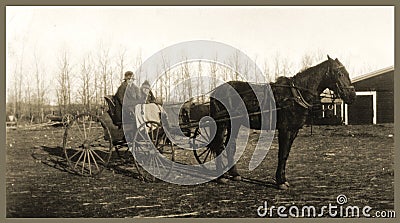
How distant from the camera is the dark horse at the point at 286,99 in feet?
19.6

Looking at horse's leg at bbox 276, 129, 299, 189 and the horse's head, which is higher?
the horse's head

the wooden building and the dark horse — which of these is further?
the wooden building

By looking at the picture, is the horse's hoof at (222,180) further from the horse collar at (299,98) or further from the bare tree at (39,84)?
the bare tree at (39,84)

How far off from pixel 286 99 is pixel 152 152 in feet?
4.91

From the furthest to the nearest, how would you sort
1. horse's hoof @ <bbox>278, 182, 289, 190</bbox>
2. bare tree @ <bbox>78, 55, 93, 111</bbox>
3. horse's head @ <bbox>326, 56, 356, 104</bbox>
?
bare tree @ <bbox>78, 55, 93, 111</bbox>
horse's hoof @ <bbox>278, 182, 289, 190</bbox>
horse's head @ <bbox>326, 56, 356, 104</bbox>

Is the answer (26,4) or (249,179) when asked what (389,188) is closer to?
(249,179)

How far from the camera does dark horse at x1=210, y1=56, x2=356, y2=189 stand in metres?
5.99

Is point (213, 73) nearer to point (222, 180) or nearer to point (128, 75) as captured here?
point (128, 75)

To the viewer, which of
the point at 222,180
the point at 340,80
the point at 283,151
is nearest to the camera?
the point at 340,80

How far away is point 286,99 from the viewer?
6.04 metres

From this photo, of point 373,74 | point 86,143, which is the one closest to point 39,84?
point 86,143

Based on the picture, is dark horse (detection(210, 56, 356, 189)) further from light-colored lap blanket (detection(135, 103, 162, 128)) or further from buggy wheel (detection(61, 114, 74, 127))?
buggy wheel (detection(61, 114, 74, 127))

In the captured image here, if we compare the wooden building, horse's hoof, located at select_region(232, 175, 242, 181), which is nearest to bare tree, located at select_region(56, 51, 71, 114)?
horse's hoof, located at select_region(232, 175, 242, 181)

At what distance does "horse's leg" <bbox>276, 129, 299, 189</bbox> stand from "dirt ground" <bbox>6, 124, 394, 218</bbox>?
0.23ft
